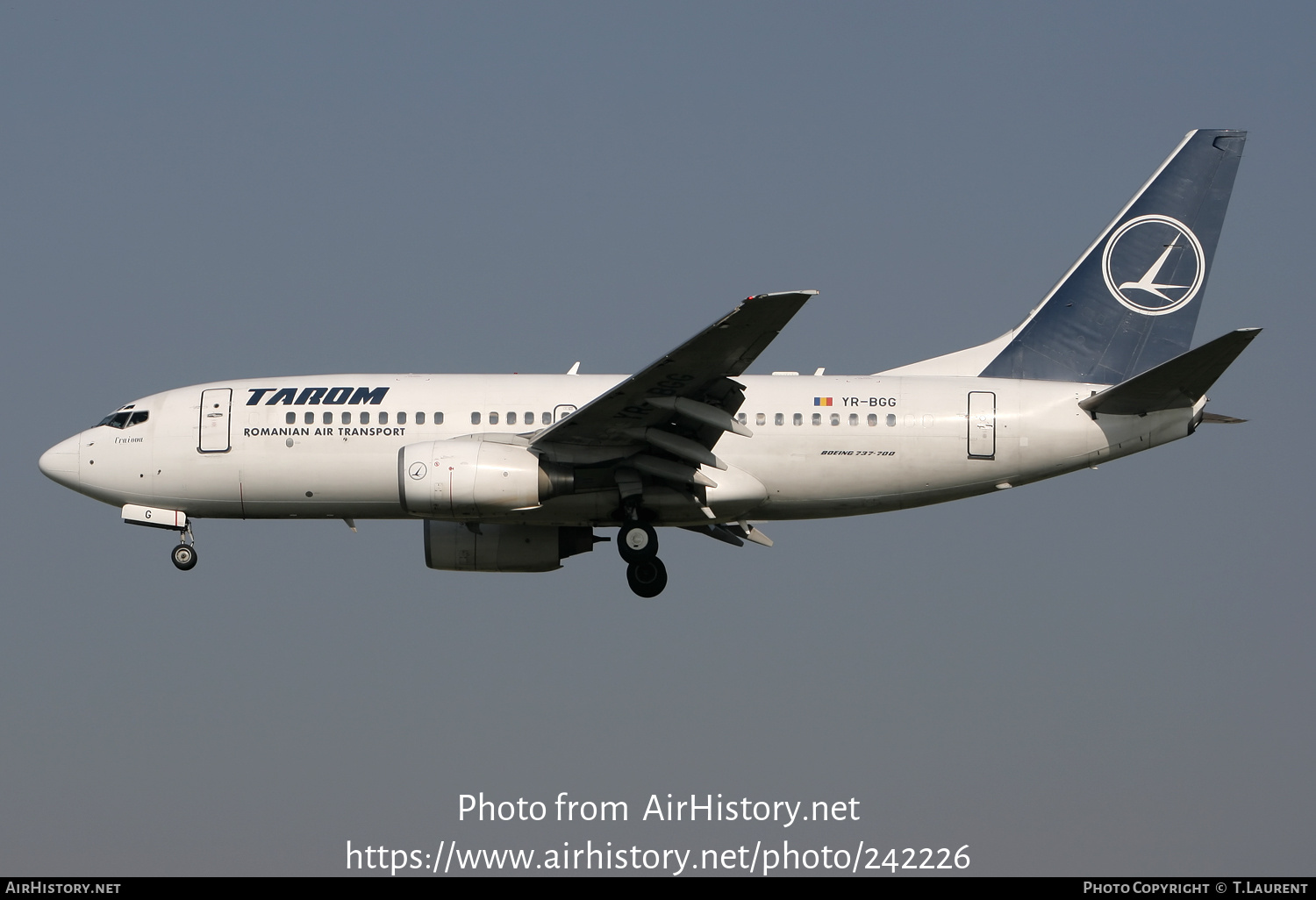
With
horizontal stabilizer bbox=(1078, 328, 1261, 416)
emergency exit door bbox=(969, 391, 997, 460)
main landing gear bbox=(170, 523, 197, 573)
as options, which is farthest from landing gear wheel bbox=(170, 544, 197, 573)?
horizontal stabilizer bbox=(1078, 328, 1261, 416)

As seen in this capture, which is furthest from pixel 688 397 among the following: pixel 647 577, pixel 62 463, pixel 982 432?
pixel 62 463

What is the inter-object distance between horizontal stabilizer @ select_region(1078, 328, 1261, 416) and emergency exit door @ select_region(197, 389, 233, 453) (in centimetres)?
1622

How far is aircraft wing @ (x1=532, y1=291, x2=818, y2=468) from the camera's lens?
Answer: 80.1ft

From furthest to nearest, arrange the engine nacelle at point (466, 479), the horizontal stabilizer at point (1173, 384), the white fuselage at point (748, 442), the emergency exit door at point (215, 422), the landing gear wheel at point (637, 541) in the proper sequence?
1. the emergency exit door at point (215, 422)
2. the landing gear wheel at point (637, 541)
3. the white fuselage at point (748, 442)
4. the engine nacelle at point (466, 479)
5. the horizontal stabilizer at point (1173, 384)

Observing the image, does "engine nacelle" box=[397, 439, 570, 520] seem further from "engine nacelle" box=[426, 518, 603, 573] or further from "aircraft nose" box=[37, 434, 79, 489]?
"aircraft nose" box=[37, 434, 79, 489]

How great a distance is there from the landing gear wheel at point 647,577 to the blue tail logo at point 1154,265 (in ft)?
35.9

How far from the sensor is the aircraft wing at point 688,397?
24406mm

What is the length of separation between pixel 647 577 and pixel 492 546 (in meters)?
3.56

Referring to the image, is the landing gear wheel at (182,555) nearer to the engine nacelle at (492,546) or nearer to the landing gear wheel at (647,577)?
the engine nacelle at (492,546)

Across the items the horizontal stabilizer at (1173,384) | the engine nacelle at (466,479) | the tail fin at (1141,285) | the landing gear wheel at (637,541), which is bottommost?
the landing gear wheel at (637,541)

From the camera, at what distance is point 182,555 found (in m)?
29.8

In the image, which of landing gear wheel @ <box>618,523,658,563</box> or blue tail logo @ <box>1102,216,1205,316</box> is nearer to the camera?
landing gear wheel @ <box>618,523,658,563</box>

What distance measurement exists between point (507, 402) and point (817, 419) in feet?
19.1

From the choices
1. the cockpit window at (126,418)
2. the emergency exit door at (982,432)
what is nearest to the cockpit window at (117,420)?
the cockpit window at (126,418)
